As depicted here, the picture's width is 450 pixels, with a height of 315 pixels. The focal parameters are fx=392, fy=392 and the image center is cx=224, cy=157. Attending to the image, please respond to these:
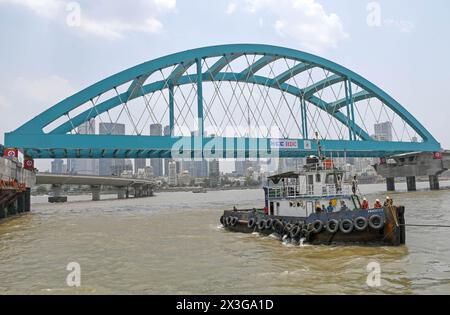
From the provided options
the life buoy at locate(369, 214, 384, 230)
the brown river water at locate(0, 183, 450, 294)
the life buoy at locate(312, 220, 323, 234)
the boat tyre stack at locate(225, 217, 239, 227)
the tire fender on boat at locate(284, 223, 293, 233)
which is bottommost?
the brown river water at locate(0, 183, 450, 294)

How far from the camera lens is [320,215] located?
58.0 ft

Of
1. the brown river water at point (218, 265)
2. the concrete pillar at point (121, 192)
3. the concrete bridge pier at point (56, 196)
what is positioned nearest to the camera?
the brown river water at point (218, 265)

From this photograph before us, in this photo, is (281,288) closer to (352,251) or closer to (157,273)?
(157,273)

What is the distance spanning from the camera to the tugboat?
53.8ft

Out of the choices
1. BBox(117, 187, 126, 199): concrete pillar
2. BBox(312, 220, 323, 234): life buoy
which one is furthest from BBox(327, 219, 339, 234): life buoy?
BBox(117, 187, 126, 199): concrete pillar

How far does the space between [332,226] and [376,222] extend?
185 cm

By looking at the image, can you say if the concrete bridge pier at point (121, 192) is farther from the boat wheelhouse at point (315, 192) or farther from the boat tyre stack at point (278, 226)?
the boat tyre stack at point (278, 226)

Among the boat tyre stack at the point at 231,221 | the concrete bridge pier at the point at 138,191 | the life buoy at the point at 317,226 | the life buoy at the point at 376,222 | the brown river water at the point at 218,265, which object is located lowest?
the concrete bridge pier at the point at 138,191

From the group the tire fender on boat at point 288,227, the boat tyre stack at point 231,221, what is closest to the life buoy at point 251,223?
the boat tyre stack at point 231,221

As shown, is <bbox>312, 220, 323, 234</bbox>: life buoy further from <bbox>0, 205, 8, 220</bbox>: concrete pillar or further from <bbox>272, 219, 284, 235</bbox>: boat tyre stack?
<bbox>0, 205, 8, 220</bbox>: concrete pillar

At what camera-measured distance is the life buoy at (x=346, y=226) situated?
55.2 ft
